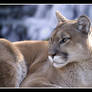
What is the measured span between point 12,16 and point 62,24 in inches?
61.8

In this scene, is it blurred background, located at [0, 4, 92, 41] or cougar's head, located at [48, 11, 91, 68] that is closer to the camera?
cougar's head, located at [48, 11, 91, 68]

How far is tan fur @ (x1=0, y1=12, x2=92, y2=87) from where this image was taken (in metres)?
2.57

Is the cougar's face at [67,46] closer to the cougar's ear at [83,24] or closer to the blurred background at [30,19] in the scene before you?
the cougar's ear at [83,24]

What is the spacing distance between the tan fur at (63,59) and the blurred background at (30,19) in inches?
39.7

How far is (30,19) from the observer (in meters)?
4.06

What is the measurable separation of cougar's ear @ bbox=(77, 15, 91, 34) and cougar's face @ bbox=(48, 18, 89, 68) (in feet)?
0.11

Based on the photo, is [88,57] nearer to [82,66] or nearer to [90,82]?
[82,66]

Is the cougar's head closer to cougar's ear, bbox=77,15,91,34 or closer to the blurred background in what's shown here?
cougar's ear, bbox=77,15,91,34

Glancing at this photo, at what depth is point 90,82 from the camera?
274 cm

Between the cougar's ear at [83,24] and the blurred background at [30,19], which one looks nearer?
the cougar's ear at [83,24]

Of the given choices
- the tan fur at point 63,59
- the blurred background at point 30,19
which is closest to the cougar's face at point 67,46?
the tan fur at point 63,59

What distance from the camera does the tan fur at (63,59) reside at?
2.57 metres

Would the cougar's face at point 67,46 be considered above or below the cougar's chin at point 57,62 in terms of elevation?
above

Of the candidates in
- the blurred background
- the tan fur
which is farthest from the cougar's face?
the blurred background
